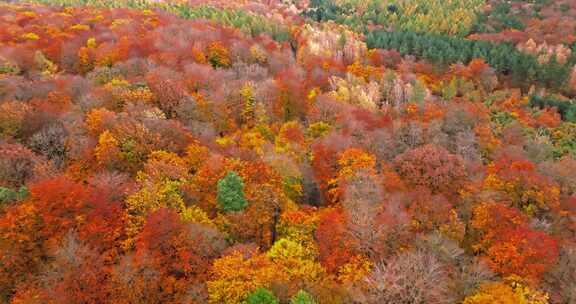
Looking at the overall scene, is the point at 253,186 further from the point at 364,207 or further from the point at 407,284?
the point at 407,284

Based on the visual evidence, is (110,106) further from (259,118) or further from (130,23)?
(130,23)

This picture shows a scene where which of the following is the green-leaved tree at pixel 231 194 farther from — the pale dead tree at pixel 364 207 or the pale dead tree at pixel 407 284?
the pale dead tree at pixel 407 284

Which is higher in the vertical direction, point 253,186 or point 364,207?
point 364,207

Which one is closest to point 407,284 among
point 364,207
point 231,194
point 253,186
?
point 364,207

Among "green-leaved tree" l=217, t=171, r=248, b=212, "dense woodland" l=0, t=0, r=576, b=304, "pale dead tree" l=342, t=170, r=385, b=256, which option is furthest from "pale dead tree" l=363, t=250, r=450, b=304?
"green-leaved tree" l=217, t=171, r=248, b=212

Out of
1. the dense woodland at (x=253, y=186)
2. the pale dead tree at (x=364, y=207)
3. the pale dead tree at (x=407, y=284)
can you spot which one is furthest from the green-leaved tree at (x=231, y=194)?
the pale dead tree at (x=407, y=284)

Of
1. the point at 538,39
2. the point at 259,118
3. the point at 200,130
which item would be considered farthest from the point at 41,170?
the point at 538,39

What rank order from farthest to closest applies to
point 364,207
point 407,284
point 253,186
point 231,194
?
point 253,186 < point 231,194 < point 364,207 < point 407,284

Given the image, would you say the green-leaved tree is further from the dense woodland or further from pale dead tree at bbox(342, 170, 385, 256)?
pale dead tree at bbox(342, 170, 385, 256)
